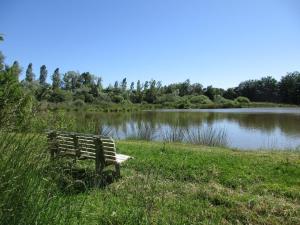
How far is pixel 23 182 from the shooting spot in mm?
2336

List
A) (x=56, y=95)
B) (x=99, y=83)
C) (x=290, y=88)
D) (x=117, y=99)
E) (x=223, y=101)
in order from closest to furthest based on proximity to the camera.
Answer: (x=56, y=95), (x=117, y=99), (x=223, y=101), (x=99, y=83), (x=290, y=88)

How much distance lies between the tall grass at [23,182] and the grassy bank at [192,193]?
0.04 m

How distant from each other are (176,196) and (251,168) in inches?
78.4

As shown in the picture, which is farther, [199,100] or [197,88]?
[197,88]

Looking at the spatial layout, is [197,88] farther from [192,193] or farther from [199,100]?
[192,193]

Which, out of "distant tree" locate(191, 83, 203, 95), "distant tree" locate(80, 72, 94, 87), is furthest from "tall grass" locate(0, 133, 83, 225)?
"distant tree" locate(191, 83, 203, 95)

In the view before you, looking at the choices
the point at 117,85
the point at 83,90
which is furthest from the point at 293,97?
the point at 83,90

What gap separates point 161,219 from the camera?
3.85m

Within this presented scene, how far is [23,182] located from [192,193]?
115 inches

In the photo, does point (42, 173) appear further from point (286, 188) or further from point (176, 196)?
point (286, 188)

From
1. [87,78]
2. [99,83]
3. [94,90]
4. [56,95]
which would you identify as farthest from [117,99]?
[56,95]

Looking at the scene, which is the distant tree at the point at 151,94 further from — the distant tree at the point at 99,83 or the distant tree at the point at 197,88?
the distant tree at the point at 197,88

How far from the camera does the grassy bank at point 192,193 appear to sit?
362 cm

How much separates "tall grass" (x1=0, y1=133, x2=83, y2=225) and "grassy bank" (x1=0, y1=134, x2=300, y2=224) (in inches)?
1.5
